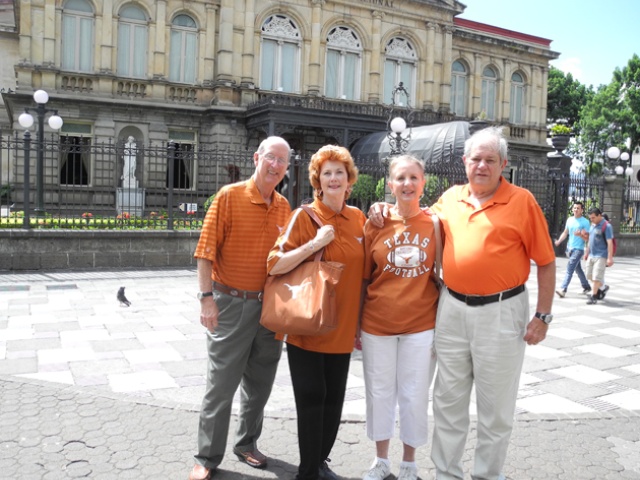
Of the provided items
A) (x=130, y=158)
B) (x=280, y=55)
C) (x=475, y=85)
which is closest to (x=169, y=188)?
(x=130, y=158)

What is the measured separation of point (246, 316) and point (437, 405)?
4.20 feet

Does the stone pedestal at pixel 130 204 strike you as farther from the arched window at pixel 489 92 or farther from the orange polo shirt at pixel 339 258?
the arched window at pixel 489 92

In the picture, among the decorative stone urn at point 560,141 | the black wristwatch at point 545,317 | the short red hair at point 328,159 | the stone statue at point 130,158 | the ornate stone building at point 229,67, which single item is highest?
the ornate stone building at point 229,67

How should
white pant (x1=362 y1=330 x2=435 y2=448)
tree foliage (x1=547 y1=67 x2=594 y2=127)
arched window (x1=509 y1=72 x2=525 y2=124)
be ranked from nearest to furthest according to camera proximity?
white pant (x1=362 y1=330 x2=435 y2=448), arched window (x1=509 y1=72 x2=525 y2=124), tree foliage (x1=547 y1=67 x2=594 y2=127)

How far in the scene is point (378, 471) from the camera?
3590 mm

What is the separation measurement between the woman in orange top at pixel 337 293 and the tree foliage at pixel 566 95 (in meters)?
49.5

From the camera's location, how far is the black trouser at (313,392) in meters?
3.41

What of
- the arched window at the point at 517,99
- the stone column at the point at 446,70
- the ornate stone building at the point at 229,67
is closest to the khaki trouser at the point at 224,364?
the ornate stone building at the point at 229,67

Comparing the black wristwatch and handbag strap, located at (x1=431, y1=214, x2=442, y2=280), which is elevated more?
handbag strap, located at (x1=431, y1=214, x2=442, y2=280)

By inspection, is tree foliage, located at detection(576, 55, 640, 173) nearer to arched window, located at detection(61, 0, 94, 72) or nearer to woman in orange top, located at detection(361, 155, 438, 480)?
arched window, located at detection(61, 0, 94, 72)

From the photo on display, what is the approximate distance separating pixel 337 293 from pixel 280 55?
22.8 metres

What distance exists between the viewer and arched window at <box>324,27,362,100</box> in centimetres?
2550

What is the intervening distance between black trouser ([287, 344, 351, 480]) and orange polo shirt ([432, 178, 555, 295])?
2.82ft

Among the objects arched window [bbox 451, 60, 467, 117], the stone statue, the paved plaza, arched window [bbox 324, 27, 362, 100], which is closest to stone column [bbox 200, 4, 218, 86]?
the stone statue
